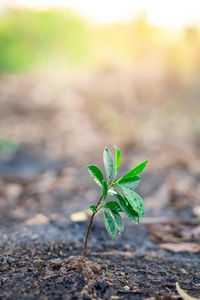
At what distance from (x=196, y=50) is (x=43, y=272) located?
22.6 feet

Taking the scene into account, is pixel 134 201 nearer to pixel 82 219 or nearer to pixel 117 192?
pixel 117 192

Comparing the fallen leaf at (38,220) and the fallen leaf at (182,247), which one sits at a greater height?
the fallen leaf at (38,220)

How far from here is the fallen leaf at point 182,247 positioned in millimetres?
1603

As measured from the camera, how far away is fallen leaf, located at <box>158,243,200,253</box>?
63.1 inches

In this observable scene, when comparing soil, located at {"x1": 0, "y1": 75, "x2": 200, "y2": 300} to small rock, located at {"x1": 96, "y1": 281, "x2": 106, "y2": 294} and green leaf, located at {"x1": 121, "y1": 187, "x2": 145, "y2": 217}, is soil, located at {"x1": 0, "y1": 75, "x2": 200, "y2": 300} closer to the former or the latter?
small rock, located at {"x1": 96, "y1": 281, "x2": 106, "y2": 294}

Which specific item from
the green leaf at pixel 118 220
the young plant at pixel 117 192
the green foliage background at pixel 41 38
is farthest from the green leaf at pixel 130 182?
the green foliage background at pixel 41 38

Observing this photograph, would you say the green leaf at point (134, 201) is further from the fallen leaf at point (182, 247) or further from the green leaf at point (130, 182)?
the fallen leaf at point (182, 247)

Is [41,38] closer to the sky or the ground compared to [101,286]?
closer to the sky

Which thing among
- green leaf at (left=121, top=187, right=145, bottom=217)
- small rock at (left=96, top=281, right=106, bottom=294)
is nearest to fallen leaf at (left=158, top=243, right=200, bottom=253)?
small rock at (left=96, top=281, right=106, bottom=294)

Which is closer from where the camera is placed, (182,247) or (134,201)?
(134,201)

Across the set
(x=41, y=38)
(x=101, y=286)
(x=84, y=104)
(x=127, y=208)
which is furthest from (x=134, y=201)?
(x=41, y=38)

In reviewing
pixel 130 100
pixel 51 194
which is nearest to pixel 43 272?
pixel 51 194

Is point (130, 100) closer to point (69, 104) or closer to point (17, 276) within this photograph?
point (69, 104)

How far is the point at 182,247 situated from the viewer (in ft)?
5.36
